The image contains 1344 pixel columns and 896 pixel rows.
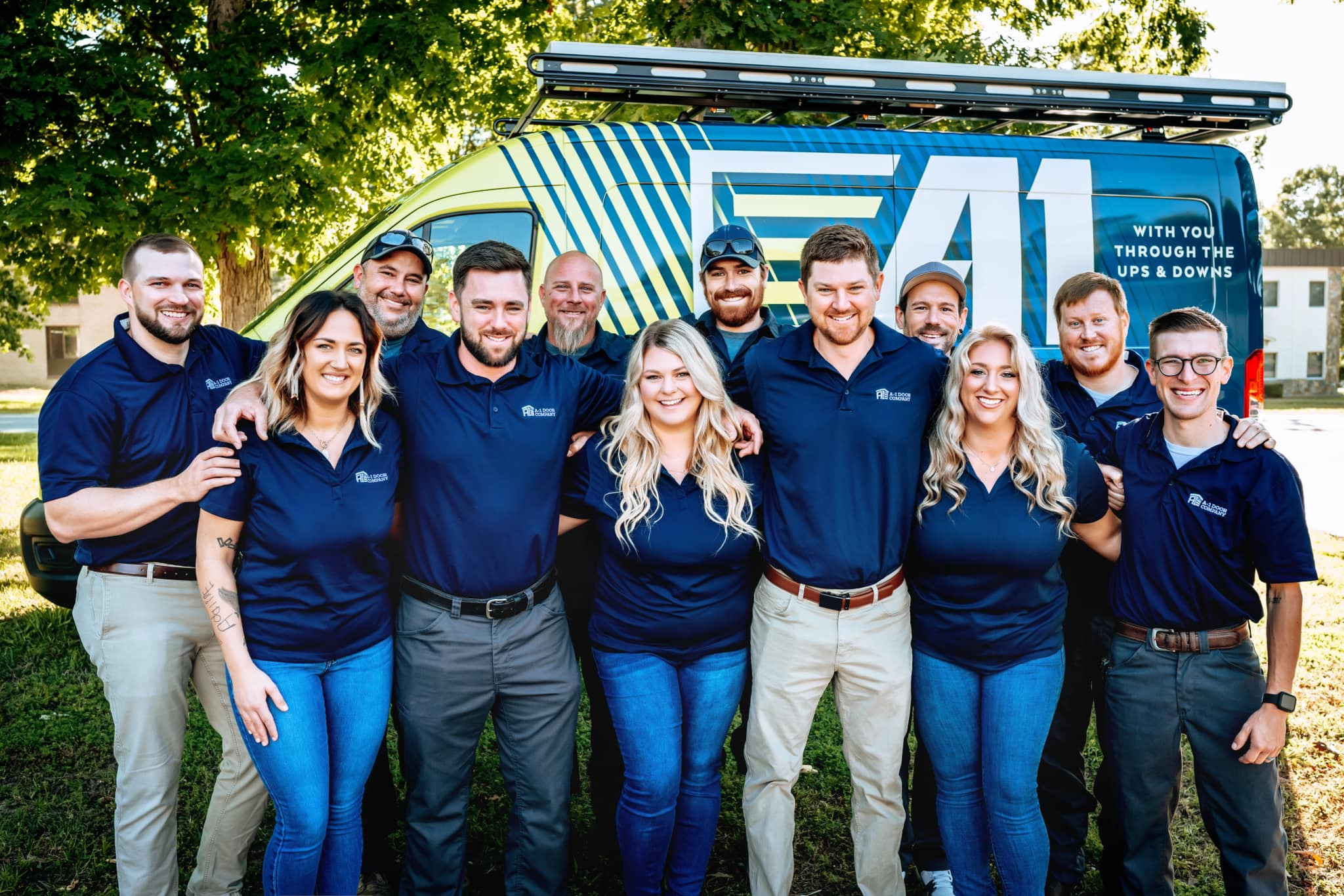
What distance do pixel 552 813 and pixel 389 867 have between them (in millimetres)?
934

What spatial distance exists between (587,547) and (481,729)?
101 centimetres

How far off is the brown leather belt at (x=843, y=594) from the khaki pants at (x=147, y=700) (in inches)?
74.6

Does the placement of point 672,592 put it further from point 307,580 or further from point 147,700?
point 147,700

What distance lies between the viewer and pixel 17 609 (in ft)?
22.0

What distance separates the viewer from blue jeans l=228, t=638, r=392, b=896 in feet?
8.80

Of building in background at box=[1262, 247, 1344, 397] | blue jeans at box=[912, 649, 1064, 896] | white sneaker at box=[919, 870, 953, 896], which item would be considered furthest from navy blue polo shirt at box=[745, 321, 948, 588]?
building in background at box=[1262, 247, 1344, 397]

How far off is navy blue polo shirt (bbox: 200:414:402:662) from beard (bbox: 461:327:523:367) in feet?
1.56

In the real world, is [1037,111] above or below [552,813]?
above

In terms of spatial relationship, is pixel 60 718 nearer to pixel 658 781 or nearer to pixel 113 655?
pixel 113 655

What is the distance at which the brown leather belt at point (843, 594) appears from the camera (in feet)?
9.58

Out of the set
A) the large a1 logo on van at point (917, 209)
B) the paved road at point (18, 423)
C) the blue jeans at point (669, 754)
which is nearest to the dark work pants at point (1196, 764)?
the blue jeans at point (669, 754)

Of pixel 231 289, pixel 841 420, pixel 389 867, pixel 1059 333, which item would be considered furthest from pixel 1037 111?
pixel 231 289

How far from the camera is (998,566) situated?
282 centimetres

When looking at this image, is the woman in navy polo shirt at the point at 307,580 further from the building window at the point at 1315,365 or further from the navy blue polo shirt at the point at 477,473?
the building window at the point at 1315,365
